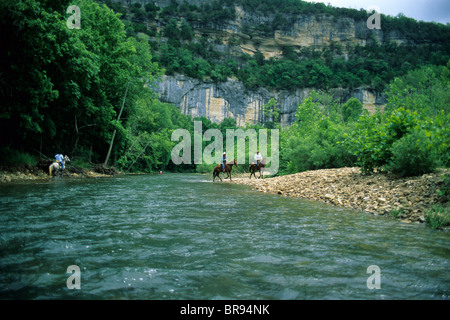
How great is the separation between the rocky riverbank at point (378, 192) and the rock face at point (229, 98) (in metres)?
85.1

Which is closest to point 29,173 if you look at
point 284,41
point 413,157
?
point 413,157

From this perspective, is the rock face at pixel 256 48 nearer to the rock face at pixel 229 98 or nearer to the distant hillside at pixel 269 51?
the rock face at pixel 229 98

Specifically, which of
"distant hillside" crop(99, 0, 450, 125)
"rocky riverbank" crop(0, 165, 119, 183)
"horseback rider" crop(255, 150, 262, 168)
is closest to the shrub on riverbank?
"horseback rider" crop(255, 150, 262, 168)

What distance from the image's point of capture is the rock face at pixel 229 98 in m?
93.8

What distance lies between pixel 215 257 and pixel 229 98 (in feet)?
341

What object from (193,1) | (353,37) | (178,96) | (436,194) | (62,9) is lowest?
(436,194)

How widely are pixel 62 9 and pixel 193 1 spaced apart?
151 meters

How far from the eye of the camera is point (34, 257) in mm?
3277

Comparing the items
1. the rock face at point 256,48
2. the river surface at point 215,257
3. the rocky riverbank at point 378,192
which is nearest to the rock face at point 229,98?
the rock face at point 256,48

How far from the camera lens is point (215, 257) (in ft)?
11.5

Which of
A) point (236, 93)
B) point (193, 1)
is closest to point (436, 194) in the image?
point (236, 93)

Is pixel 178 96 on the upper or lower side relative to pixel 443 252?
upper
